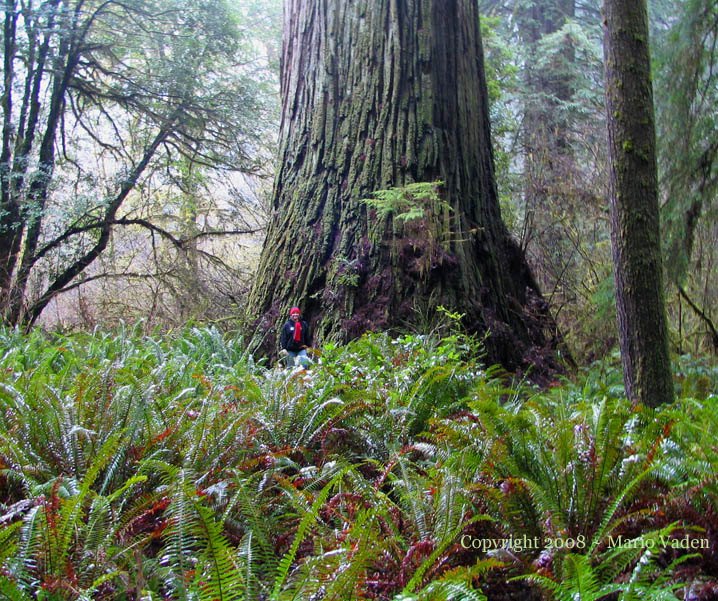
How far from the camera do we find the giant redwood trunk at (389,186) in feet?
16.5

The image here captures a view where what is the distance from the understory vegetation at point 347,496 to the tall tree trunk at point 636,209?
0.29 m

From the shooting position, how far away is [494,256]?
5438 millimetres

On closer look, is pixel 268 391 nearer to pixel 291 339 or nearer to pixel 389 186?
pixel 291 339

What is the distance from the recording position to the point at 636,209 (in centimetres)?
352

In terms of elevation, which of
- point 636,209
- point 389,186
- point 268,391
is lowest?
point 268,391

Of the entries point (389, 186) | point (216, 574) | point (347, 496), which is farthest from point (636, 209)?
point (216, 574)

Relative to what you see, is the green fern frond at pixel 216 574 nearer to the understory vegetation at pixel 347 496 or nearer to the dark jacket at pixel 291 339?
the understory vegetation at pixel 347 496

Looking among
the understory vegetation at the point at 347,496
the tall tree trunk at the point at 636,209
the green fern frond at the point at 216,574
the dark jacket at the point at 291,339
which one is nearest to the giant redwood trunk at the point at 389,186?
the dark jacket at the point at 291,339

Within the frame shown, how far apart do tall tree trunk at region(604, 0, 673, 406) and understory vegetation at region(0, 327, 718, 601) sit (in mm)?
292

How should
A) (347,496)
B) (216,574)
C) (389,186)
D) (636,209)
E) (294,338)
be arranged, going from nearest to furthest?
1. (216,574)
2. (347,496)
3. (636,209)
4. (294,338)
5. (389,186)

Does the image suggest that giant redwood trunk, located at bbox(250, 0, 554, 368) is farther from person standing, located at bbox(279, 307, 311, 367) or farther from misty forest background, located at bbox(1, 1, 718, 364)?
misty forest background, located at bbox(1, 1, 718, 364)

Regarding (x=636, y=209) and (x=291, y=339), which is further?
(x=291, y=339)

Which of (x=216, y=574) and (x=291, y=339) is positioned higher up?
(x=291, y=339)

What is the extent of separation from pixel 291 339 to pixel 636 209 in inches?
103
